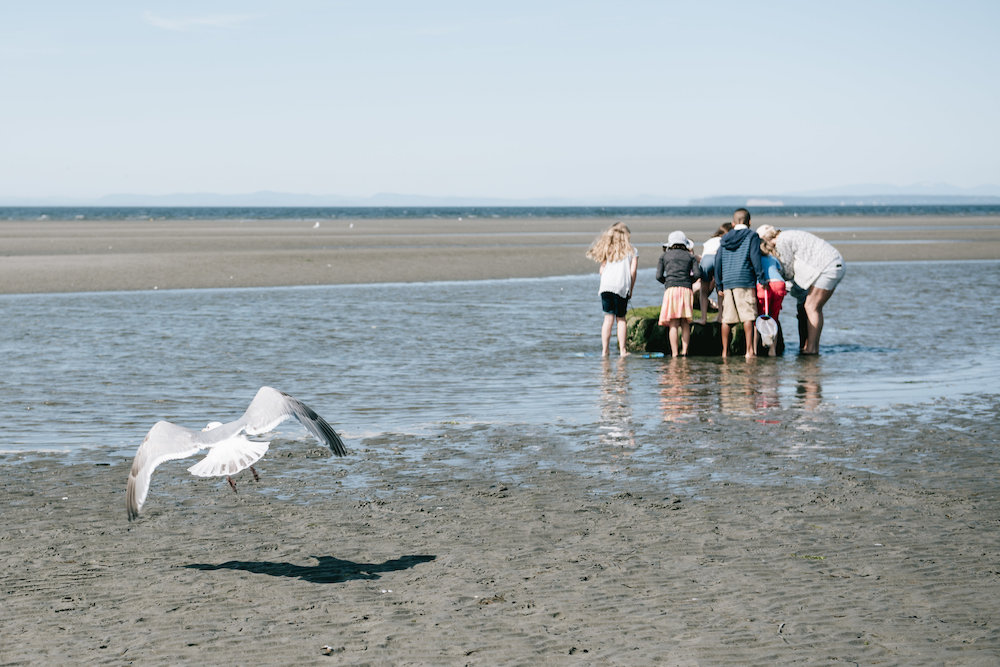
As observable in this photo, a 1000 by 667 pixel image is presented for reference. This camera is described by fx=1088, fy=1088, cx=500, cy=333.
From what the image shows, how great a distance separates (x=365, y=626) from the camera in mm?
5141

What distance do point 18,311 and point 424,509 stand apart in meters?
15.9

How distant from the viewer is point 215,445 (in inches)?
233

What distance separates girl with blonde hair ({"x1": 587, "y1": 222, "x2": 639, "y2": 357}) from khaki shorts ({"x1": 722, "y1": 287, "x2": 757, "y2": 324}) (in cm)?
130

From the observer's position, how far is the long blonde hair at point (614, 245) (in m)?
14.8

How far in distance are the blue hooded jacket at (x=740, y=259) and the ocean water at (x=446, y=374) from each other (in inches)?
42.9

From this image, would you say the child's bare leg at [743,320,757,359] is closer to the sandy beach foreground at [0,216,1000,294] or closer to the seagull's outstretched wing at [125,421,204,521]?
the seagull's outstretched wing at [125,421,204,521]

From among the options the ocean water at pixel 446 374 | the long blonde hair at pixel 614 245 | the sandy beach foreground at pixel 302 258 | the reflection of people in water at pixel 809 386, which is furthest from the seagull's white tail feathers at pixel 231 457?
the sandy beach foreground at pixel 302 258

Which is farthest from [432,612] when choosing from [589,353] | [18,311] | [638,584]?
[18,311]

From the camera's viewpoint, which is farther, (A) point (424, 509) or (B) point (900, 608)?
(A) point (424, 509)

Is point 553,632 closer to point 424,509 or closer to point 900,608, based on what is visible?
point 900,608

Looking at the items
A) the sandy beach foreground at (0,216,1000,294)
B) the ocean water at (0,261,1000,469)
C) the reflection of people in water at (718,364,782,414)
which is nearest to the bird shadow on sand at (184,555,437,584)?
the ocean water at (0,261,1000,469)

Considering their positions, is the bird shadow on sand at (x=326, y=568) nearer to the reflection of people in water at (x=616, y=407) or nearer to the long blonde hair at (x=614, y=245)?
the reflection of people in water at (x=616, y=407)

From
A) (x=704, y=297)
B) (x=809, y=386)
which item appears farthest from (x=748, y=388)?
(x=704, y=297)

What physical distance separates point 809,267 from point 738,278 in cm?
115
